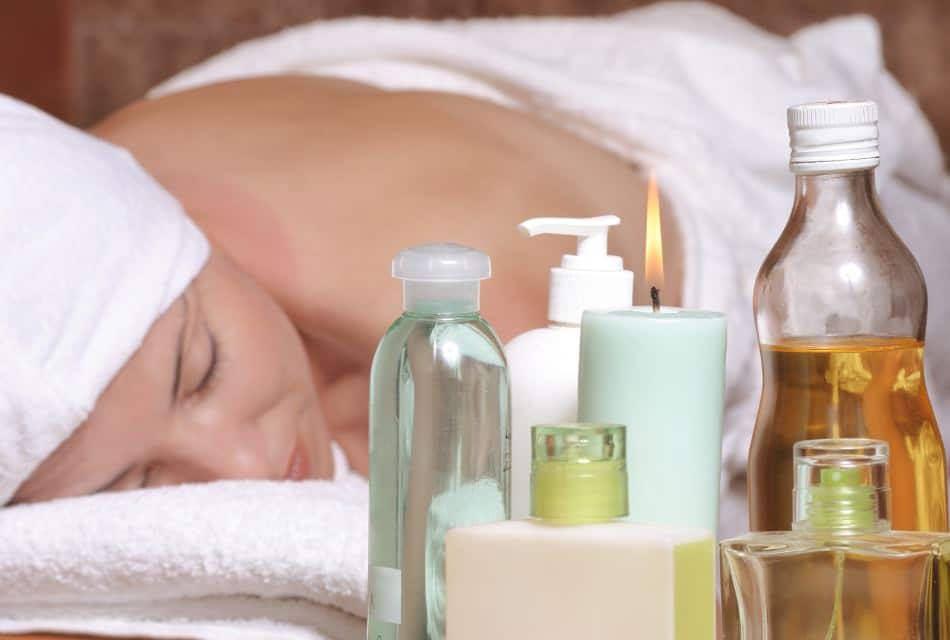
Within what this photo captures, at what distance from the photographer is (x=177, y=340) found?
767 millimetres

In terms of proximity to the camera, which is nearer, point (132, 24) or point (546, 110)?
point (546, 110)

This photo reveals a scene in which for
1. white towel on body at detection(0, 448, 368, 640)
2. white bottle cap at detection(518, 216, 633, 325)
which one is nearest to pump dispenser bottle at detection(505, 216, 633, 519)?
white bottle cap at detection(518, 216, 633, 325)

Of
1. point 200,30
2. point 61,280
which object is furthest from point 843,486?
point 200,30

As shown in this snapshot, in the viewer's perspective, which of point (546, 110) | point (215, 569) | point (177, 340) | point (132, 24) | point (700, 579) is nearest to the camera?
point (700, 579)

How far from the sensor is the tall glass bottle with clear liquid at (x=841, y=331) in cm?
42

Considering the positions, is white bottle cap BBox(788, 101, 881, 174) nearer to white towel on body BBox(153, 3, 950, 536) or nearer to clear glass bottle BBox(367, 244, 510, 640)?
clear glass bottle BBox(367, 244, 510, 640)

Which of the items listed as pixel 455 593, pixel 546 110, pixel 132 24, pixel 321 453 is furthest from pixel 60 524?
pixel 132 24

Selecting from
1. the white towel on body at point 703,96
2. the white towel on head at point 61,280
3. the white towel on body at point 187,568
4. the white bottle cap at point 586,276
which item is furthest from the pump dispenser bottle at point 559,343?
the white towel on body at point 703,96

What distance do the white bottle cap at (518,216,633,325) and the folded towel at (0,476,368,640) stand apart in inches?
7.7

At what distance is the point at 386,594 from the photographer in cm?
42

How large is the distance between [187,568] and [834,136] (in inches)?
14.4

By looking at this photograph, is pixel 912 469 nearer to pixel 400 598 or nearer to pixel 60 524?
pixel 400 598

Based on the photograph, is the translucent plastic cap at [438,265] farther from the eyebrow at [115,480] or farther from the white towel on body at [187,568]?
the eyebrow at [115,480]

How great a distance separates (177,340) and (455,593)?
442mm
